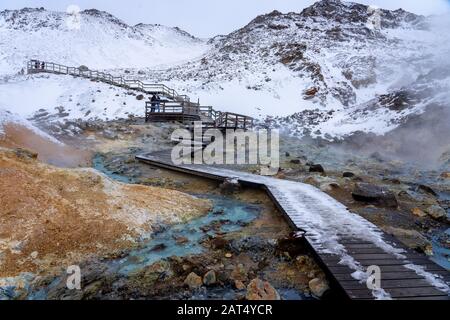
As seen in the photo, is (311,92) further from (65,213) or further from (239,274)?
(239,274)

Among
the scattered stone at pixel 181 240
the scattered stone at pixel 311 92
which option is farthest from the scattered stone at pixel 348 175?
the scattered stone at pixel 311 92

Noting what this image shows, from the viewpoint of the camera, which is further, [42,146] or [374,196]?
[42,146]

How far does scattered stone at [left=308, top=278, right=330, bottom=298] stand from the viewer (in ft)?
18.6

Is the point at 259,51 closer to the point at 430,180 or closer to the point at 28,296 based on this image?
the point at 430,180

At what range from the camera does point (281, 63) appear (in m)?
39.2

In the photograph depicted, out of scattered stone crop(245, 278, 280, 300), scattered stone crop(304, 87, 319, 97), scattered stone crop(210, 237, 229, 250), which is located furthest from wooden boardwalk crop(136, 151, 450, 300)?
scattered stone crop(304, 87, 319, 97)

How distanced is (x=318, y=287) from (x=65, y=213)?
17.5 feet

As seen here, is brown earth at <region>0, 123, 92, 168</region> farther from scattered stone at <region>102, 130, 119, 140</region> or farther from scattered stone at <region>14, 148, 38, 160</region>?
scattered stone at <region>14, 148, 38, 160</region>

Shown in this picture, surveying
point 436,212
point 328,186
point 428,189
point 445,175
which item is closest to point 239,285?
point 436,212

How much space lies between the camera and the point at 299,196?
10281 mm

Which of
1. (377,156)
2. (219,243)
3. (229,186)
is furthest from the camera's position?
(377,156)

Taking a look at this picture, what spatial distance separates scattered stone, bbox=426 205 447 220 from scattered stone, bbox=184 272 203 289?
6.75 metres
